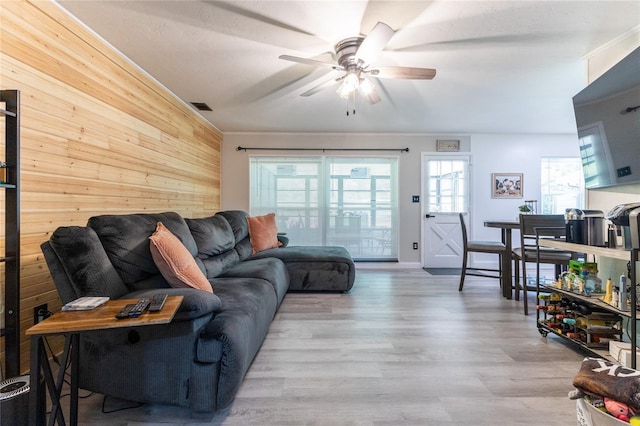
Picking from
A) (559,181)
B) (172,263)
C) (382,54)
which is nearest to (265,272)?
(172,263)

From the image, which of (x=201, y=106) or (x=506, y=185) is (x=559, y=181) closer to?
(x=506, y=185)

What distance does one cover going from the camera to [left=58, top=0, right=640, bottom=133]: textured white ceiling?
6.29 feet

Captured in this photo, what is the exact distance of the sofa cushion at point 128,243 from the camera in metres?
1.70

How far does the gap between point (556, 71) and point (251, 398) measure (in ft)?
12.6

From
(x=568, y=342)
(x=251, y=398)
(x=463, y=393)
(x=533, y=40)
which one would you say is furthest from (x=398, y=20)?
(x=568, y=342)

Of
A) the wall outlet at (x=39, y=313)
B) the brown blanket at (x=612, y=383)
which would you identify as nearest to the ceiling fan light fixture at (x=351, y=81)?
→ the brown blanket at (x=612, y=383)

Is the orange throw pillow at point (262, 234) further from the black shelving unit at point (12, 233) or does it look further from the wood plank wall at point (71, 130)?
the black shelving unit at point (12, 233)

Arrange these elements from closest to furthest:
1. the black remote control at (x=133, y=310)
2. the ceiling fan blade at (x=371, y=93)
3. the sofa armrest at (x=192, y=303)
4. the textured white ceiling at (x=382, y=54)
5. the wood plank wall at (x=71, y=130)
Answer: the black remote control at (x=133, y=310) → the sofa armrest at (x=192, y=303) → the wood plank wall at (x=71, y=130) → the textured white ceiling at (x=382, y=54) → the ceiling fan blade at (x=371, y=93)

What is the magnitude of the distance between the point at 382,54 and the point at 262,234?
2646mm

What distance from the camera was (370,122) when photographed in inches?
178

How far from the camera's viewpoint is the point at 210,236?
2771 millimetres

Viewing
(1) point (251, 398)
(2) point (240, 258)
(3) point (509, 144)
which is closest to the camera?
(1) point (251, 398)

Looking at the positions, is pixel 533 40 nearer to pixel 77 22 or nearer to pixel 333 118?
pixel 333 118

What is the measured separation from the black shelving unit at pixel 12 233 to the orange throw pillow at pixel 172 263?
0.60 m
